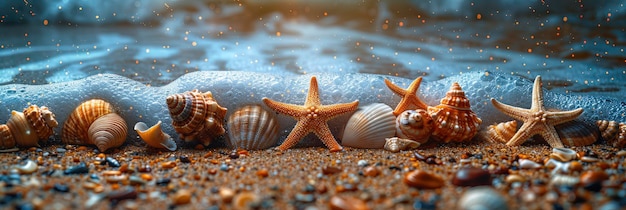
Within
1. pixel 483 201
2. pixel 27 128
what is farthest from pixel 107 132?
pixel 483 201

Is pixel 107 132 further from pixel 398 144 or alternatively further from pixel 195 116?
pixel 398 144

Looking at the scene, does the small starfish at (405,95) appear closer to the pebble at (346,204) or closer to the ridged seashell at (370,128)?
the ridged seashell at (370,128)

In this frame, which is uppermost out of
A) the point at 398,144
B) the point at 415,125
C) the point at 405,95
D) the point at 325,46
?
the point at 325,46

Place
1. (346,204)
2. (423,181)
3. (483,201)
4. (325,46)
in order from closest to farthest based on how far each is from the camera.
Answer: (483,201)
(346,204)
(423,181)
(325,46)

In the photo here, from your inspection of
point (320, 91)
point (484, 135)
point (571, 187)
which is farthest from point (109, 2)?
point (571, 187)

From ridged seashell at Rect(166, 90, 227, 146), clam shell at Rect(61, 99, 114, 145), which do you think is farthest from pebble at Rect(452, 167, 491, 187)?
clam shell at Rect(61, 99, 114, 145)

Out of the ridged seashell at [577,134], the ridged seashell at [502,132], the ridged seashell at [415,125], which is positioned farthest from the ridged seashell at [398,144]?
the ridged seashell at [577,134]
